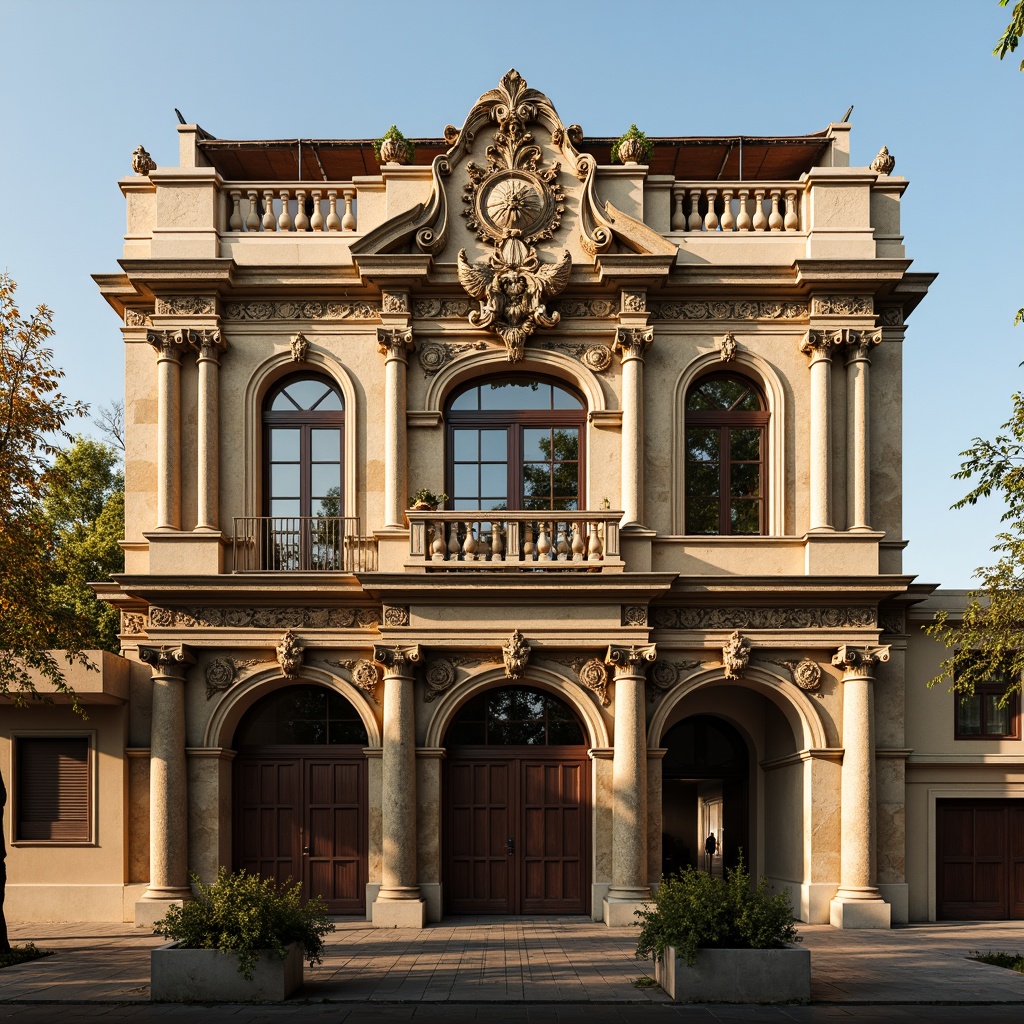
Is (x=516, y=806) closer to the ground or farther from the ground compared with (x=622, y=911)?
farther from the ground

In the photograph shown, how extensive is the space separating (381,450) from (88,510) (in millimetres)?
22173

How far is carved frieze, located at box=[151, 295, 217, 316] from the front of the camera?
2078cm

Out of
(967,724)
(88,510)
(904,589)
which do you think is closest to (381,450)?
(904,589)

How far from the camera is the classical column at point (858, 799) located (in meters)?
19.2

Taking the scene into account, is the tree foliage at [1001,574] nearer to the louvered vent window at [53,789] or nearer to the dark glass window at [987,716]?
the dark glass window at [987,716]

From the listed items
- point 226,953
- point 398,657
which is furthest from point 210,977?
point 398,657

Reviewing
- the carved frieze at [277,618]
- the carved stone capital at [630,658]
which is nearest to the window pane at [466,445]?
the carved frieze at [277,618]

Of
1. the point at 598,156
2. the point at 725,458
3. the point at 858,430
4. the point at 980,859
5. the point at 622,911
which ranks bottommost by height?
the point at 622,911

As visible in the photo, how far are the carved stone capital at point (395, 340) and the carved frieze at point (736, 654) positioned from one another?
7.32m

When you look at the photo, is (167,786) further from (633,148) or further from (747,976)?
(633,148)

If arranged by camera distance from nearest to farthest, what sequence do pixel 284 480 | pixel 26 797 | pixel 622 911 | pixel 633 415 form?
pixel 622 911
pixel 26 797
pixel 633 415
pixel 284 480

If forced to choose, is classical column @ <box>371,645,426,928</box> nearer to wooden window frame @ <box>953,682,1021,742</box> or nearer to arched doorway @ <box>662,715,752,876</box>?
arched doorway @ <box>662,715,752,876</box>

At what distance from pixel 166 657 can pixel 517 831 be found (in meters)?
6.60

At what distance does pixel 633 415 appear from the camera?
67.1 feet
